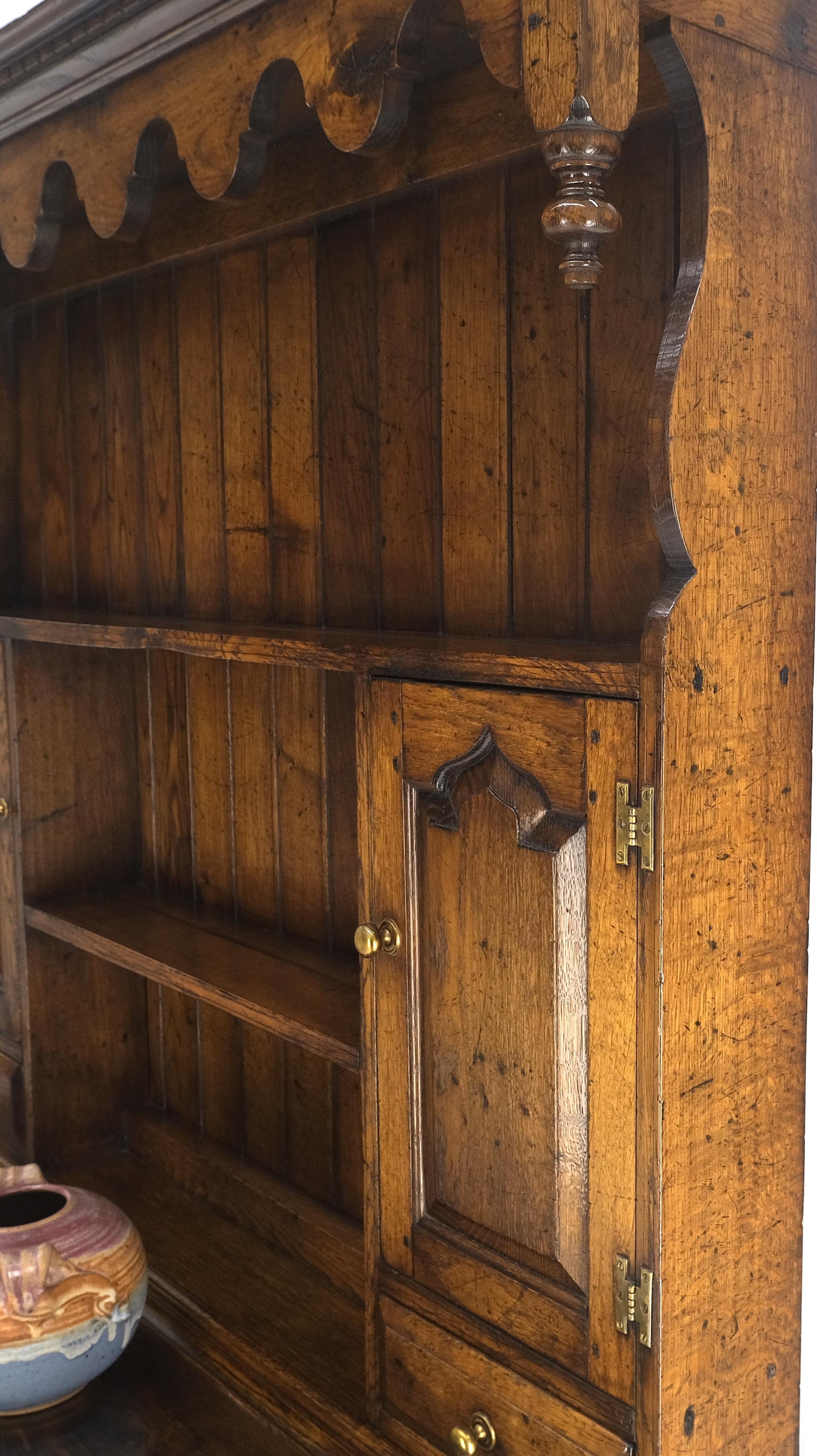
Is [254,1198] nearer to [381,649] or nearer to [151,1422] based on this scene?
[151,1422]

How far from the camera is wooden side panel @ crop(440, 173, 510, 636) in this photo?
1694 mm

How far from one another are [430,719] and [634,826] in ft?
0.96

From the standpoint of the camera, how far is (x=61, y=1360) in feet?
5.58

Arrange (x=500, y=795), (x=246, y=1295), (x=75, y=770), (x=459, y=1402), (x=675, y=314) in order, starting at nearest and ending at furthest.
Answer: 1. (x=675, y=314)
2. (x=500, y=795)
3. (x=459, y=1402)
4. (x=246, y=1295)
5. (x=75, y=770)

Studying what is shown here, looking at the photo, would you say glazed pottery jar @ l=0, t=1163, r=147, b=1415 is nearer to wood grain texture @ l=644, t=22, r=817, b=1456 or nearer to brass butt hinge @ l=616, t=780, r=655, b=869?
wood grain texture @ l=644, t=22, r=817, b=1456

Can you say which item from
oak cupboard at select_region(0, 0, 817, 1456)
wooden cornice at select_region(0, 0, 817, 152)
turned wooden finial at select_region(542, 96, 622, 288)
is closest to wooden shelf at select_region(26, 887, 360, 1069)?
oak cupboard at select_region(0, 0, 817, 1456)

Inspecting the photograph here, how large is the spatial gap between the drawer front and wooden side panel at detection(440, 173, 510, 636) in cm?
84

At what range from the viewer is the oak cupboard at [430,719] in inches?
48.6

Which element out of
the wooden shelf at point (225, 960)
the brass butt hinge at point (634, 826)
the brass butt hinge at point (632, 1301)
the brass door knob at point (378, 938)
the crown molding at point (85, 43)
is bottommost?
the brass butt hinge at point (632, 1301)

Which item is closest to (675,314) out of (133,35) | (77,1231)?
(133,35)

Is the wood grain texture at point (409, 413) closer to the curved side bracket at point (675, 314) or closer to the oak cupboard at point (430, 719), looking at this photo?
the oak cupboard at point (430, 719)

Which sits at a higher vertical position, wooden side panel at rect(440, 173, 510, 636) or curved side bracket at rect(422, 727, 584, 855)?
wooden side panel at rect(440, 173, 510, 636)

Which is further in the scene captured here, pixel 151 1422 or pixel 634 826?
pixel 151 1422

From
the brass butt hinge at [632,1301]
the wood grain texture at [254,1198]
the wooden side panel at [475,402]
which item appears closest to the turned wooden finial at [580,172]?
the wooden side panel at [475,402]
